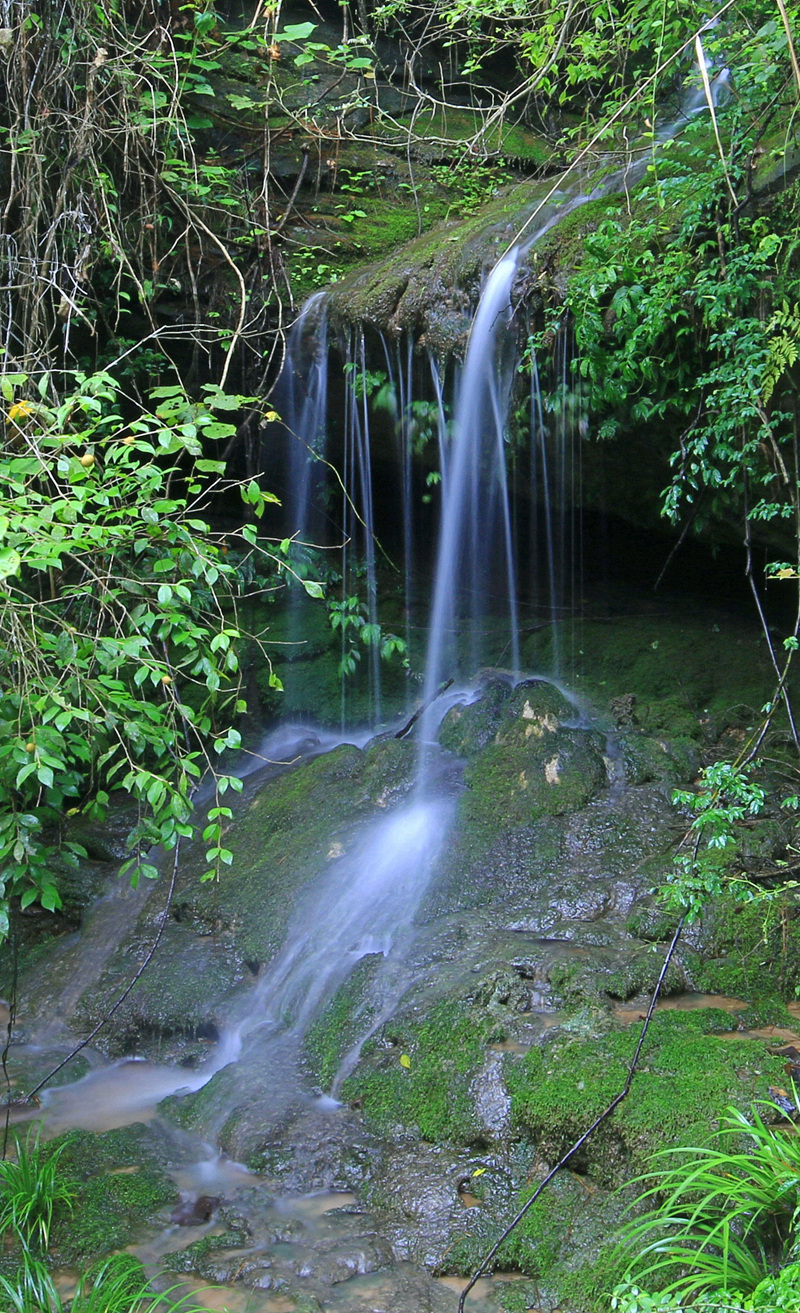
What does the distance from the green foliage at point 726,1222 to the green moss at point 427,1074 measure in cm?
76

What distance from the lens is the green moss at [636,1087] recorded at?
113 inches

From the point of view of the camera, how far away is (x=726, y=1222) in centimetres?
231

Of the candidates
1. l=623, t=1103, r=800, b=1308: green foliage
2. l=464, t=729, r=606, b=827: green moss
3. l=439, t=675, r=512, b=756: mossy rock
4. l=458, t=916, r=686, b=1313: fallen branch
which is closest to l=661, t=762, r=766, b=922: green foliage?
l=458, t=916, r=686, b=1313: fallen branch

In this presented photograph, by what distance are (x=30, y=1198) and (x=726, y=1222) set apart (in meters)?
2.11

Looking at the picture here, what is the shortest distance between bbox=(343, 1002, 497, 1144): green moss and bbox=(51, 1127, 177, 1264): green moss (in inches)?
28.7

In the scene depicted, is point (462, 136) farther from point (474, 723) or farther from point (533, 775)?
point (533, 775)

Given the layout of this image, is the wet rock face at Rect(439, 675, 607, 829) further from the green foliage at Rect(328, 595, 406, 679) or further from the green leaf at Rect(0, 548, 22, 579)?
the green leaf at Rect(0, 548, 22, 579)

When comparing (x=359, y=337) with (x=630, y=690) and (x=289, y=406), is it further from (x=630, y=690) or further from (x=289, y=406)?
(x=630, y=690)

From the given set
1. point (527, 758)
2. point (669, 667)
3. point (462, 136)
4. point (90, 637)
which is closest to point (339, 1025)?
point (527, 758)

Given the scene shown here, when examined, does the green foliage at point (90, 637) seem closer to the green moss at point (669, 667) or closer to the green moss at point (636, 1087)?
the green moss at point (636, 1087)

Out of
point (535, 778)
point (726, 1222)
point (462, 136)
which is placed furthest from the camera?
point (462, 136)

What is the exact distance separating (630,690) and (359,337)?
257 cm

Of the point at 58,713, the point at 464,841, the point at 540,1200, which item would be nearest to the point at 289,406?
the point at 464,841

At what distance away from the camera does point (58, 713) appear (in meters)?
2.99
